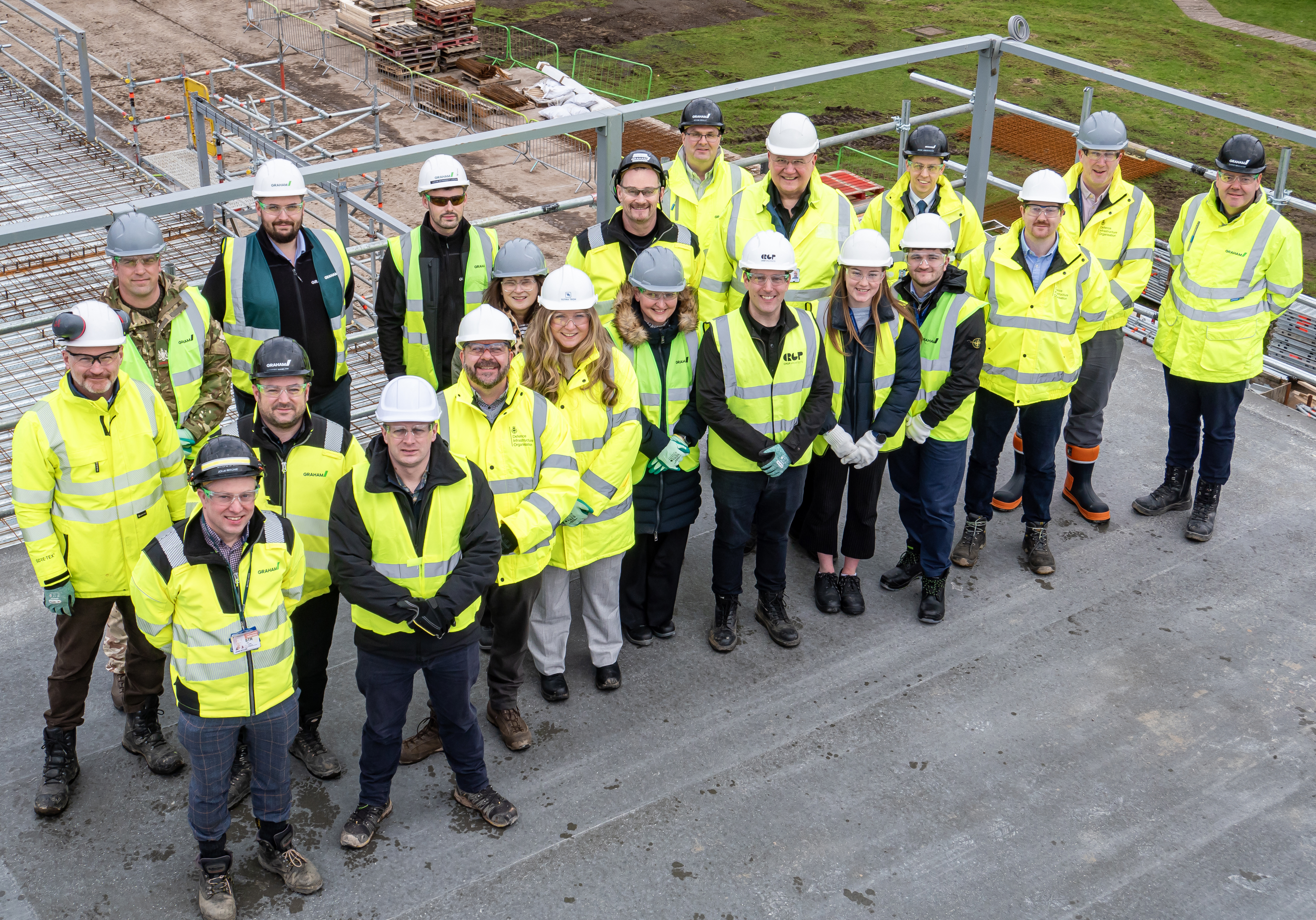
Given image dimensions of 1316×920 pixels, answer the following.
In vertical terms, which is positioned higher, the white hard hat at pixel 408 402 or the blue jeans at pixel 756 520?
the white hard hat at pixel 408 402

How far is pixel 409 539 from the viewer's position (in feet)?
17.1

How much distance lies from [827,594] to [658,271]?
2.18m

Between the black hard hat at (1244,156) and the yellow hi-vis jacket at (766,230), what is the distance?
214 centimetres

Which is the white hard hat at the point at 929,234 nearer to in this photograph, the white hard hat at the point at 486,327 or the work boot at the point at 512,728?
the white hard hat at the point at 486,327

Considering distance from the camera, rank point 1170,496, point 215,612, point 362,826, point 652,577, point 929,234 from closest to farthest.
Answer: point 215,612, point 362,826, point 929,234, point 652,577, point 1170,496

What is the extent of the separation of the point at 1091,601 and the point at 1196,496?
1167mm

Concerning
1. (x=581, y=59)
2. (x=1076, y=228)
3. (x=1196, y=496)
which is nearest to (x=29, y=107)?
(x=581, y=59)

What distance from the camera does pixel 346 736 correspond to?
6.25 meters

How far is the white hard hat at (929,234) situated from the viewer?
6734 mm

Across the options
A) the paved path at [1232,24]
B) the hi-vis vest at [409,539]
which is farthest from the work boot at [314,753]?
the paved path at [1232,24]

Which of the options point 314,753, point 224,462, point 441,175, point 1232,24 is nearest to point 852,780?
point 314,753

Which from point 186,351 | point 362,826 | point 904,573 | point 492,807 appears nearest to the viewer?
point 362,826

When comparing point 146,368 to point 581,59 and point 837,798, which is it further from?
point 581,59

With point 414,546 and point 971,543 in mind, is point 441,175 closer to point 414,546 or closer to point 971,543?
point 414,546
